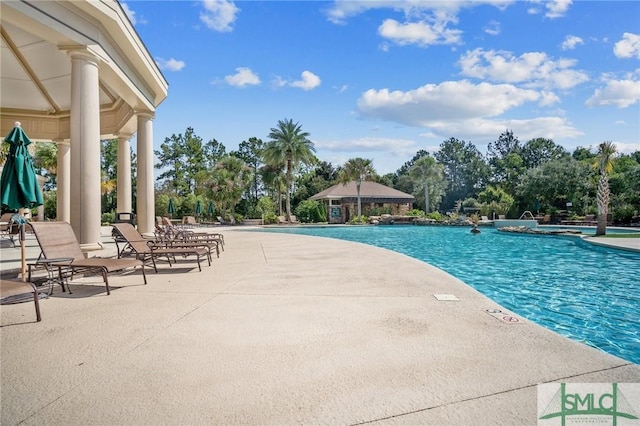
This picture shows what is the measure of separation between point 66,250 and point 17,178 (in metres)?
1.27

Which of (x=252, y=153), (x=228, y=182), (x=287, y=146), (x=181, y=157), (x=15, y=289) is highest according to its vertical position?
(x=252, y=153)

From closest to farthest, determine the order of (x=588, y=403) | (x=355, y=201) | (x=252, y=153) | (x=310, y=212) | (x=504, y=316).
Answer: (x=588, y=403) < (x=504, y=316) < (x=310, y=212) < (x=355, y=201) < (x=252, y=153)

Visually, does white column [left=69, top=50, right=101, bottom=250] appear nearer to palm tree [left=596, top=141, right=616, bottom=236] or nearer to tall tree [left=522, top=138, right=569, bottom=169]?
palm tree [left=596, top=141, right=616, bottom=236]

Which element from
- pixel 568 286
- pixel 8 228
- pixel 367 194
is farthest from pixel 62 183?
pixel 367 194

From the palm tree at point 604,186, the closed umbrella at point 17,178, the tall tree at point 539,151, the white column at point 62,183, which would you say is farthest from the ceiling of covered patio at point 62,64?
the tall tree at point 539,151

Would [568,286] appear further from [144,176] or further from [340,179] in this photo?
[340,179]

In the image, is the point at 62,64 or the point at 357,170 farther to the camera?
the point at 357,170

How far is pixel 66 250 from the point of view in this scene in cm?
591

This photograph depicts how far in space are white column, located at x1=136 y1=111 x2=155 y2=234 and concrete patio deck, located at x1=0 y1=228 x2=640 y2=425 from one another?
664 cm

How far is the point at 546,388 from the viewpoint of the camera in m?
2.53

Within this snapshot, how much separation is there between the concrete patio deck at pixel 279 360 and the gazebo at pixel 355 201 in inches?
1477

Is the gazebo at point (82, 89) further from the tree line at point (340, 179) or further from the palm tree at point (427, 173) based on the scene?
the palm tree at point (427, 173)

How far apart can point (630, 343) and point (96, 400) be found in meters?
5.79

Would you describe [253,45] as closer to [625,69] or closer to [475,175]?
[625,69]
